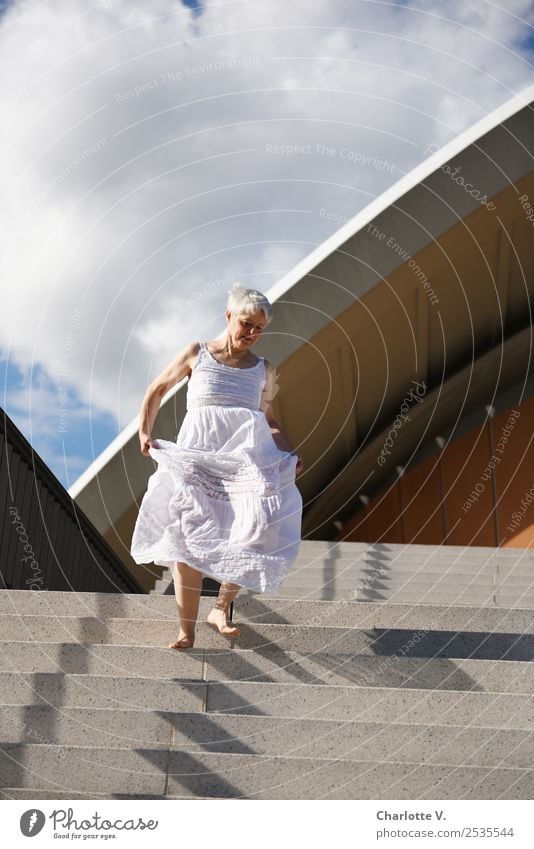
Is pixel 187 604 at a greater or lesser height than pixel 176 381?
lesser

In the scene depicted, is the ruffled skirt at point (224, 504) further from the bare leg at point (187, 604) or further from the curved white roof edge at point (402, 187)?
the curved white roof edge at point (402, 187)

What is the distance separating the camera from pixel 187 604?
3.55m

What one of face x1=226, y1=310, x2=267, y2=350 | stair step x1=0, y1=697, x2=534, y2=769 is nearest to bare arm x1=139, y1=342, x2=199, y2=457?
face x1=226, y1=310, x2=267, y2=350

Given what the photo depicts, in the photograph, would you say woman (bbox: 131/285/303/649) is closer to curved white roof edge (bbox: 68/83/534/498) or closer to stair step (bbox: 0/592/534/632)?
stair step (bbox: 0/592/534/632)

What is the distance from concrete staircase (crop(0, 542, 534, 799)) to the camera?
256cm

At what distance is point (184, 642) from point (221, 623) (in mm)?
166

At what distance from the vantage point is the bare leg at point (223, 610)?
359 cm

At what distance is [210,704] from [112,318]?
8.91 feet

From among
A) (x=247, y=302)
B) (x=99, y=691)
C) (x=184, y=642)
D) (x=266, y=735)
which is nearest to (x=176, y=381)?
(x=247, y=302)

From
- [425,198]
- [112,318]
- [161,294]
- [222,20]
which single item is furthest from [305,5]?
[425,198]

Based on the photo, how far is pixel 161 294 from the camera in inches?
238

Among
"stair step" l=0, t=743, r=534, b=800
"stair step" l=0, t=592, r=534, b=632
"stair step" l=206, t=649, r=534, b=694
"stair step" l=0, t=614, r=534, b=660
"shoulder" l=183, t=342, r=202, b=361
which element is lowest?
"stair step" l=0, t=743, r=534, b=800

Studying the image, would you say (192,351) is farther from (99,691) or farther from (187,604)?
(99,691)
